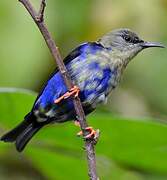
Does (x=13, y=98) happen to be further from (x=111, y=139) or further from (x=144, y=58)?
(x=144, y=58)

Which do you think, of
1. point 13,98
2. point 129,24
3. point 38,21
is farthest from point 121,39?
point 38,21

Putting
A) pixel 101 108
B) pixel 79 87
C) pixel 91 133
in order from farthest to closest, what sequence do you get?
pixel 101 108 → pixel 79 87 → pixel 91 133

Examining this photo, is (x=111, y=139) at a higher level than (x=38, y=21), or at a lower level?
lower

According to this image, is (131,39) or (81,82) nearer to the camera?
(81,82)

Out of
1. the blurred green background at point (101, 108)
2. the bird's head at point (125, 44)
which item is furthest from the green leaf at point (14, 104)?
the bird's head at point (125, 44)

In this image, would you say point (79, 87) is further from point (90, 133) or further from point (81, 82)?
point (90, 133)

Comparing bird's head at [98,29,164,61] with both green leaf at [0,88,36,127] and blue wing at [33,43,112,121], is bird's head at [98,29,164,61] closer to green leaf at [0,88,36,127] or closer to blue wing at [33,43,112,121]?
blue wing at [33,43,112,121]

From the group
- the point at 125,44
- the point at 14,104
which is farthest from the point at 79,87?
the point at 14,104
